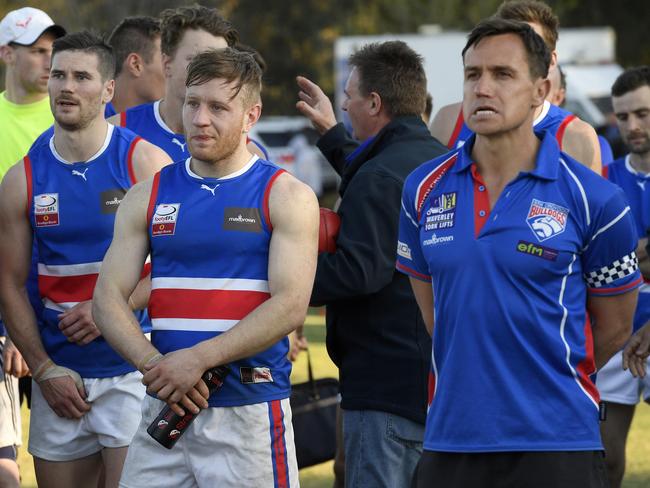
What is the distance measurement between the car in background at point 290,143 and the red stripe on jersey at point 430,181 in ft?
89.7

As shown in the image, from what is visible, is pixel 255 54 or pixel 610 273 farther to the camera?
pixel 255 54

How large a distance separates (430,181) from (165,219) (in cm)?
100

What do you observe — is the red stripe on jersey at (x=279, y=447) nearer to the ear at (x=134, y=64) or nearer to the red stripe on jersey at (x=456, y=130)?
the red stripe on jersey at (x=456, y=130)

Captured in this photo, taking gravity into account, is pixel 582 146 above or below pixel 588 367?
above

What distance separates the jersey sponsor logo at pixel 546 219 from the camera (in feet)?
13.9

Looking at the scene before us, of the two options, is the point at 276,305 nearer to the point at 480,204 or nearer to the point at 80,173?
the point at 480,204

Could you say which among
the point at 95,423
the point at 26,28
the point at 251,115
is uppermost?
the point at 26,28

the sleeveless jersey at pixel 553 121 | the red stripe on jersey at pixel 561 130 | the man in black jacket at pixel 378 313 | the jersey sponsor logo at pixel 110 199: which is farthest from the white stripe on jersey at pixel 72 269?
the red stripe on jersey at pixel 561 130

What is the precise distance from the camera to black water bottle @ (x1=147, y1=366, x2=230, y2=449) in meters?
4.68

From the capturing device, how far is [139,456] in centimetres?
479

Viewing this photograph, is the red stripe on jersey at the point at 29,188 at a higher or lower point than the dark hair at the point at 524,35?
lower

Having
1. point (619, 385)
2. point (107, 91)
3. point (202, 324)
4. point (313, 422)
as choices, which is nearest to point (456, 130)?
point (313, 422)

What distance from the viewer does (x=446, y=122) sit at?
23.3ft

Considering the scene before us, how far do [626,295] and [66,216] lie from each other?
2.46 metres
